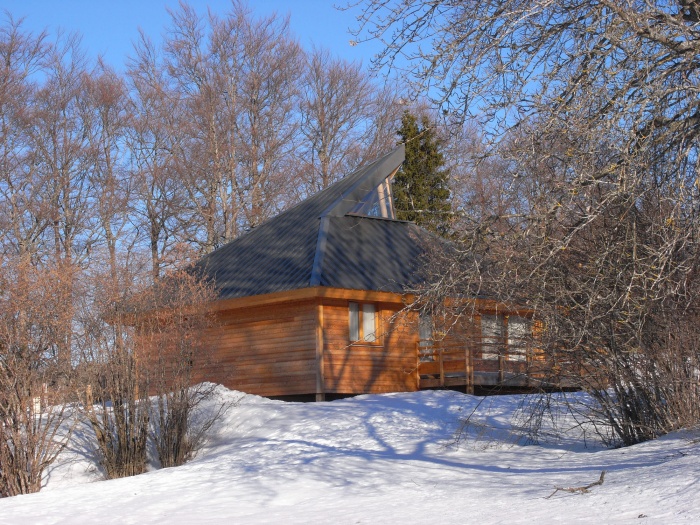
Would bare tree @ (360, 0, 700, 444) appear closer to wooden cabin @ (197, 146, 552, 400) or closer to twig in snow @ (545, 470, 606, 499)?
twig in snow @ (545, 470, 606, 499)

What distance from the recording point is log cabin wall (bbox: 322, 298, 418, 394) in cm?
2250

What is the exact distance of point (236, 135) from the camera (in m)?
37.8

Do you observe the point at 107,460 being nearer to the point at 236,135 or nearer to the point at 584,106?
the point at 584,106

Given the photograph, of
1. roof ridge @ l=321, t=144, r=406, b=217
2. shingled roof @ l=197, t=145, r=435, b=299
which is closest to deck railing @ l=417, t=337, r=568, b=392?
shingled roof @ l=197, t=145, r=435, b=299

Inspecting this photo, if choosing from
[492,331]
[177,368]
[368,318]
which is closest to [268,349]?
[368,318]

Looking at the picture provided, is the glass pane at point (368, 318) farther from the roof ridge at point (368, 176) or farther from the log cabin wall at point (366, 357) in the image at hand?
the roof ridge at point (368, 176)

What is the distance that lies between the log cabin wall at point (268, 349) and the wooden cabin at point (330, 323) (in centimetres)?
3

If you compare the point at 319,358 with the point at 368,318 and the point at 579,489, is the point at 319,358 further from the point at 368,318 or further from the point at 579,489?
the point at 579,489

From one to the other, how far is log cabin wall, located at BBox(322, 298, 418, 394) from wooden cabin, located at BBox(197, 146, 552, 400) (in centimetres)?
3

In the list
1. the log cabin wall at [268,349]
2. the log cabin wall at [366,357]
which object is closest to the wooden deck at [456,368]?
the log cabin wall at [366,357]

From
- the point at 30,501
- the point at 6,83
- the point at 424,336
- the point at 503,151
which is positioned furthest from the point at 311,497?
the point at 6,83

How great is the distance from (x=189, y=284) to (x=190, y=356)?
1659mm

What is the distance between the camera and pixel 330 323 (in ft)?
74.8

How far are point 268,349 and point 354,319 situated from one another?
8.06 ft
